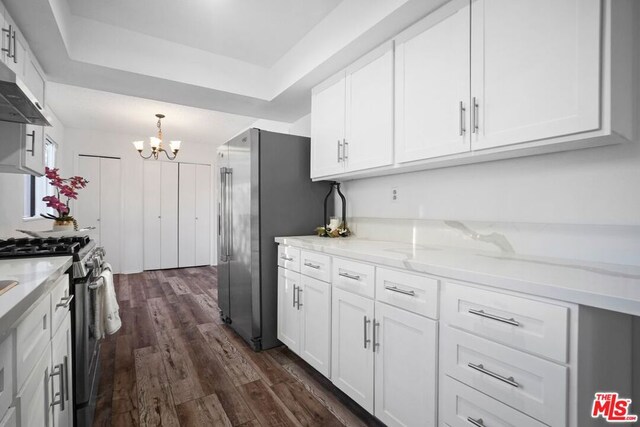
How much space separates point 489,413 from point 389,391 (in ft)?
1.65

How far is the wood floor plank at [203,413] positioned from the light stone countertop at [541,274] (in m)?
1.17

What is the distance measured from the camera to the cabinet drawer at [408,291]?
129 centimetres

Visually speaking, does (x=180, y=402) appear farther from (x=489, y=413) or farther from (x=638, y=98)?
(x=638, y=98)

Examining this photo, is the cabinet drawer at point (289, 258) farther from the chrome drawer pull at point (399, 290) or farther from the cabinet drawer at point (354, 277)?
the chrome drawer pull at point (399, 290)

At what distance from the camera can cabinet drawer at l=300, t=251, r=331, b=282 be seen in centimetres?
195

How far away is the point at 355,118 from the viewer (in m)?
2.19

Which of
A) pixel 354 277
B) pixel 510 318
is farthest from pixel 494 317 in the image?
pixel 354 277

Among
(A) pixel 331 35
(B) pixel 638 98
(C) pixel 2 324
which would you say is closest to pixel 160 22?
(A) pixel 331 35

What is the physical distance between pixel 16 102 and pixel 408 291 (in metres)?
2.03

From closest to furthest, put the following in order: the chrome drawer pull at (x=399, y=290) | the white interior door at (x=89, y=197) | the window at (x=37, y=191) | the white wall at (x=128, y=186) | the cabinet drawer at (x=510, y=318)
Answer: the cabinet drawer at (x=510, y=318)
the chrome drawer pull at (x=399, y=290)
the window at (x=37, y=191)
the white interior door at (x=89, y=197)
the white wall at (x=128, y=186)

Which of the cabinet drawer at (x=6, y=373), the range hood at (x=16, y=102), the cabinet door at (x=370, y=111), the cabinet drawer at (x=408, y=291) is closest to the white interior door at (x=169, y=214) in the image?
the range hood at (x=16, y=102)

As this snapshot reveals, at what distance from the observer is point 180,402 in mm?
1842

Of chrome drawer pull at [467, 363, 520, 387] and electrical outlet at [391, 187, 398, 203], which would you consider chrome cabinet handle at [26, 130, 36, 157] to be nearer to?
electrical outlet at [391, 187, 398, 203]

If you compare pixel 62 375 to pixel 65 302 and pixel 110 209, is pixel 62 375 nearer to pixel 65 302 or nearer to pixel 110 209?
pixel 65 302
